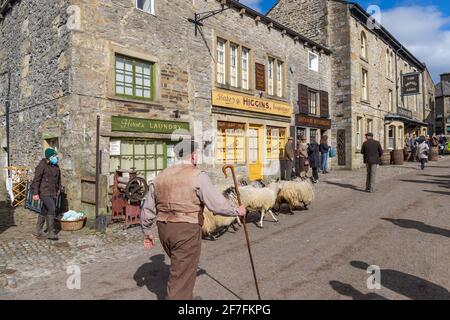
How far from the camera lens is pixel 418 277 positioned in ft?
14.8

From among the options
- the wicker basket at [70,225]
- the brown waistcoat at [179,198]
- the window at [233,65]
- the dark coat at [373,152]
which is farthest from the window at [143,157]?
the dark coat at [373,152]

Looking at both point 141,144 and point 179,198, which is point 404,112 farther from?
point 179,198

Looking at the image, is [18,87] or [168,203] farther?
[18,87]

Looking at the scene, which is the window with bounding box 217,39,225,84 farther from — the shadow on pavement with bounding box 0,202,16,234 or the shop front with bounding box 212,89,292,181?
the shadow on pavement with bounding box 0,202,16,234

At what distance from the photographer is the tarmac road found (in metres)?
4.25

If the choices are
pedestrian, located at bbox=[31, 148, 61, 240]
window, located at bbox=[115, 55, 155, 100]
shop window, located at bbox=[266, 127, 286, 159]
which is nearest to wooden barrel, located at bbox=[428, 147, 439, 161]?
shop window, located at bbox=[266, 127, 286, 159]

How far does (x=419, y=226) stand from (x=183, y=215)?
5.98m

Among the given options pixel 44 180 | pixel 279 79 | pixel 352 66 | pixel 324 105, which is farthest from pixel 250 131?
pixel 44 180

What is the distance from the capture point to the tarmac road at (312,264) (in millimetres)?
4246

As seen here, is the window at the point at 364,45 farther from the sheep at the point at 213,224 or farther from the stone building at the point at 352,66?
the sheep at the point at 213,224

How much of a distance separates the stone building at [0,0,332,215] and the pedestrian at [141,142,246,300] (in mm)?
5178

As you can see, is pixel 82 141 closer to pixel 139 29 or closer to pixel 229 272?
pixel 139 29
